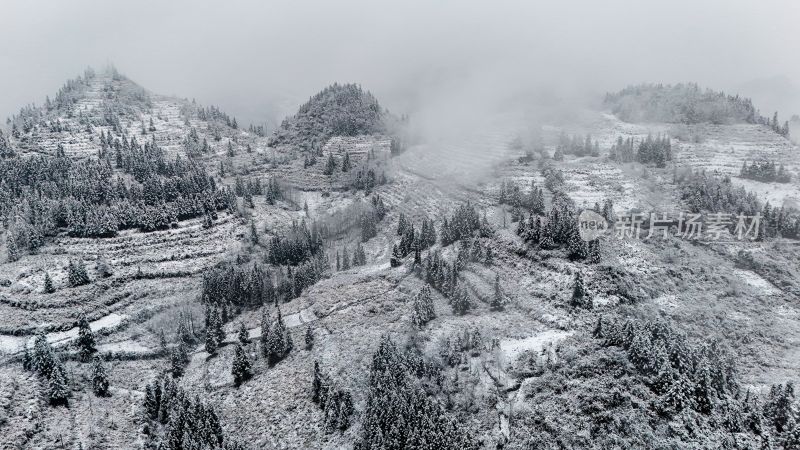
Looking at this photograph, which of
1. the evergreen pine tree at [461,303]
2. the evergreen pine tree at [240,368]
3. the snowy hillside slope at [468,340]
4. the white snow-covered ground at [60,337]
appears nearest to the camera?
the snowy hillside slope at [468,340]

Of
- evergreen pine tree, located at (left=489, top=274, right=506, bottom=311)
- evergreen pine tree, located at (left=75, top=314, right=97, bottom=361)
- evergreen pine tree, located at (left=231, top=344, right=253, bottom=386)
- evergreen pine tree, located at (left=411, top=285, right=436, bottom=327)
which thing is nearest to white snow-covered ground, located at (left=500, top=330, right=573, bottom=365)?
evergreen pine tree, located at (left=489, top=274, right=506, bottom=311)

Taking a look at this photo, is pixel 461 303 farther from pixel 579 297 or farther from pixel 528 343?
pixel 579 297

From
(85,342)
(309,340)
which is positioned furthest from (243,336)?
(85,342)

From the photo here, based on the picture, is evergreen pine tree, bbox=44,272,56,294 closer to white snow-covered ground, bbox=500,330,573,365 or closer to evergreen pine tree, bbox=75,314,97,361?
evergreen pine tree, bbox=75,314,97,361

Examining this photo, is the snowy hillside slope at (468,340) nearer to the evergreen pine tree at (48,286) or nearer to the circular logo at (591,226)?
the evergreen pine tree at (48,286)

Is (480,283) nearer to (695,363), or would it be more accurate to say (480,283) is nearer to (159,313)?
(695,363)

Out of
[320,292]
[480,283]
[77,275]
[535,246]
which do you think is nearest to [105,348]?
[77,275]

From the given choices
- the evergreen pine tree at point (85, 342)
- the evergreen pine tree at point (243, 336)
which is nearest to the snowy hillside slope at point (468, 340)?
the evergreen pine tree at point (85, 342)

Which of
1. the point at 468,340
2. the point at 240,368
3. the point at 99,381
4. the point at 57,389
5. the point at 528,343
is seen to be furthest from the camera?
the point at 240,368
